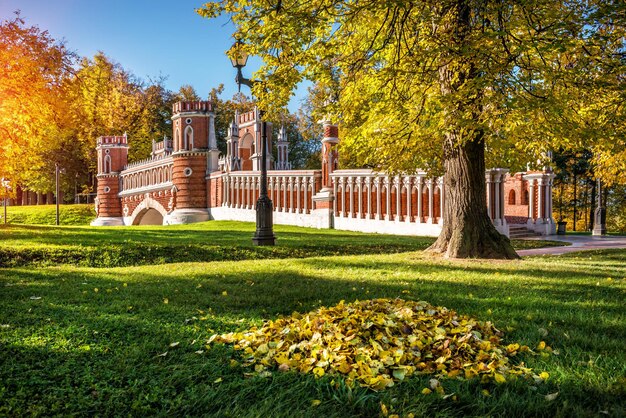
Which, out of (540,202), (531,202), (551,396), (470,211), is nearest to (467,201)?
(470,211)

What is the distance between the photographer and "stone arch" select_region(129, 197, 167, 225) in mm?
39094

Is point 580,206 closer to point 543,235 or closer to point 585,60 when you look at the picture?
point 543,235

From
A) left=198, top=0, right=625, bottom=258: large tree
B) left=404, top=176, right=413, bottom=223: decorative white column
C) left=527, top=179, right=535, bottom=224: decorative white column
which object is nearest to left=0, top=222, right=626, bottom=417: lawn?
left=198, top=0, right=625, bottom=258: large tree

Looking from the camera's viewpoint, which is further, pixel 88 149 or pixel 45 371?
pixel 88 149

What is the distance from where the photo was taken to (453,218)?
10.6 meters

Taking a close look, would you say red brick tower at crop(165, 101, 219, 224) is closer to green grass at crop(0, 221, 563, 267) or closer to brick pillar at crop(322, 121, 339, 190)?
brick pillar at crop(322, 121, 339, 190)

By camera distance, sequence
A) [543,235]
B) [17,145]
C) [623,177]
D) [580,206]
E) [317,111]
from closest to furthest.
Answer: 1. [317,111]
2. [623,177]
3. [17,145]
4. [543,235]
5. [580,206]

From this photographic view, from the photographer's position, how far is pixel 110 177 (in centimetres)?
4662

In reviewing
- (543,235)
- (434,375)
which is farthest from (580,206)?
(434,375)

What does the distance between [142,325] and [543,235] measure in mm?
18761

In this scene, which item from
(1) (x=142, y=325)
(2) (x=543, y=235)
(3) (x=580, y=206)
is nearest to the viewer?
(1) (x=142, y=325)

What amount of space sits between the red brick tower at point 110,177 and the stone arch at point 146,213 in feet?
9.19

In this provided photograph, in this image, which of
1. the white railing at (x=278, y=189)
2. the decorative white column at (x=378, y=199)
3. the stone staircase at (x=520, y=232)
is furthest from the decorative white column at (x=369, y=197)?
the stone staircase at (x=520, y=232)

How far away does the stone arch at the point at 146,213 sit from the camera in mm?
39094
